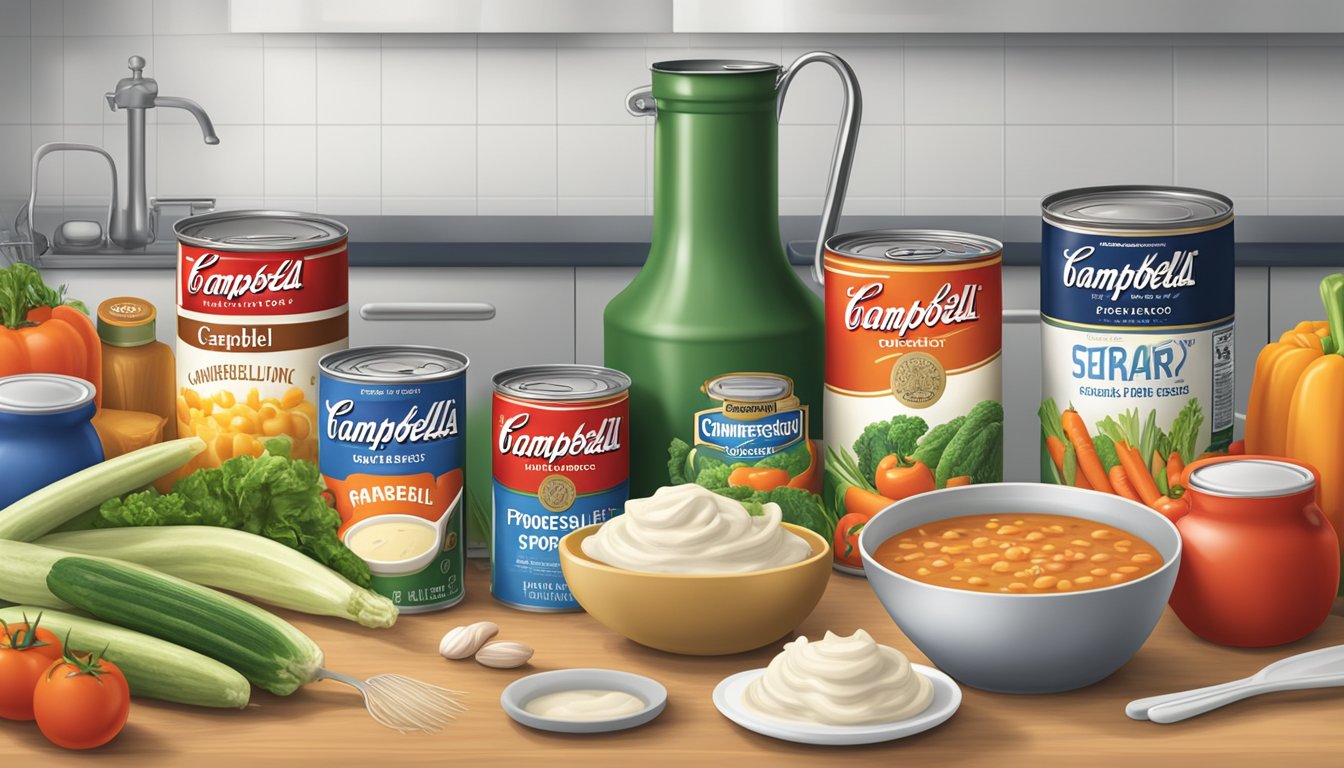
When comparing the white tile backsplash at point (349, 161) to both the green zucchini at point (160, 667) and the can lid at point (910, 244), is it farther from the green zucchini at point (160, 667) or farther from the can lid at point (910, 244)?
the green zucchini at point (160, 667)

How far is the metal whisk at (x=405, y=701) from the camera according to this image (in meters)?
0.96

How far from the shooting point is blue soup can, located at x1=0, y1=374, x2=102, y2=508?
1.15 metres

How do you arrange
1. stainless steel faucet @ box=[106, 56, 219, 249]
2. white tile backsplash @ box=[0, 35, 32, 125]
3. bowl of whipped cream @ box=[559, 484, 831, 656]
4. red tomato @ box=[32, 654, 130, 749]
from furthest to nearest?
white tile backsplash @ box=[0, 35, 32, 125] → stainless steel faucet @ box=[106, 56, 219, 249] → bowl of whipped cream @ box=[559, 484, 831, 656] → red tomato @ box=[32, 654, 130, 749]

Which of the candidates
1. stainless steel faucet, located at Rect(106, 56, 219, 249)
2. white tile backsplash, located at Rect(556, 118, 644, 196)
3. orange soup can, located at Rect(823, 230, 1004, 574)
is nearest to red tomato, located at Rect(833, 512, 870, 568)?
orange soup can, located at Rect(823, 230, 1004, 574)

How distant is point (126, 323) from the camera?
132 centimetres

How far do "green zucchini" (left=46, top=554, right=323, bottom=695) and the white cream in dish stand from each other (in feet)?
0.50

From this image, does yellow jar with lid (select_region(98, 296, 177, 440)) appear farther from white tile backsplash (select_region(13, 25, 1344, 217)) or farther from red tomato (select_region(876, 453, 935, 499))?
white tile backsplash (select_region(13, 25, 1344, 217))

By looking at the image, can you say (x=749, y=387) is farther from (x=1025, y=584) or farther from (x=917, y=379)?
(x=1025, y=584)

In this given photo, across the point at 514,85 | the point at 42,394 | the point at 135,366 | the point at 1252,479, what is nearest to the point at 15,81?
the point at 514,85

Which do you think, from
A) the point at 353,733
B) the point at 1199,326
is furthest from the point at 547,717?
the point at 1199,326

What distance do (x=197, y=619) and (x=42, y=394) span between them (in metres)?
0.28

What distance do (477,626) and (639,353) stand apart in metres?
0.27

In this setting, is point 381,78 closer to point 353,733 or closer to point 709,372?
point 709,372

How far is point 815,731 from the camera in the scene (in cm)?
91
